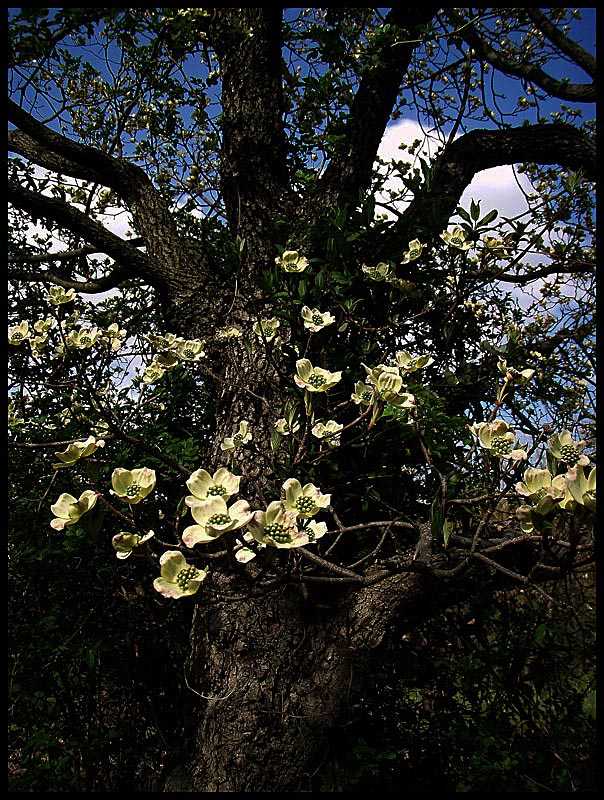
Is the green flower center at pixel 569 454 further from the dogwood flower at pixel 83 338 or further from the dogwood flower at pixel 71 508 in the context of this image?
the dogwood flower at pixel 83 338

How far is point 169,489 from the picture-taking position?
2357 millimetres

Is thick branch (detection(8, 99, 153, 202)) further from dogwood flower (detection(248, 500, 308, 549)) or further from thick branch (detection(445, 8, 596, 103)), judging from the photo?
dogwood flower (detection(248, 500, 308, 549))

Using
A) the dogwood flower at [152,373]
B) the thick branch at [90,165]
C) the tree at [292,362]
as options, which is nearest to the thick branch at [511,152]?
the tree at [292,362]

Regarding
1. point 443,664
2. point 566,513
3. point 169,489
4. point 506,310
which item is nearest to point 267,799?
point 443,664

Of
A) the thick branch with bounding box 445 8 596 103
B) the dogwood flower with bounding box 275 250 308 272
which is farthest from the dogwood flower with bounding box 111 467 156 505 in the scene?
the thick branch with bounding box 445 8 596 103

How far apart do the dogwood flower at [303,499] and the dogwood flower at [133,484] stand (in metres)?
0.29

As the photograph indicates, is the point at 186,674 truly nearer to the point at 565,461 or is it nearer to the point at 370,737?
the point at 370,737

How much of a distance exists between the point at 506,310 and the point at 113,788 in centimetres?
302

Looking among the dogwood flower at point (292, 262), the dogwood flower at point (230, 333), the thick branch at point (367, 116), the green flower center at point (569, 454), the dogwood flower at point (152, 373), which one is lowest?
the green flower center at point (569, 454)

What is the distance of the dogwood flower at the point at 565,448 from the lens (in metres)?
1.10

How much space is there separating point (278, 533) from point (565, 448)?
620 millimetres

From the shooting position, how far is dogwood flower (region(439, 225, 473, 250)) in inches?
80.6

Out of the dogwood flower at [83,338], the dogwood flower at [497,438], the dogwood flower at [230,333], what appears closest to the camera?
the dogwood flower at [497,438]

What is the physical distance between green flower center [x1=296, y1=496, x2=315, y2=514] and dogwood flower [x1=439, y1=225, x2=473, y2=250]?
1317 millimetres
